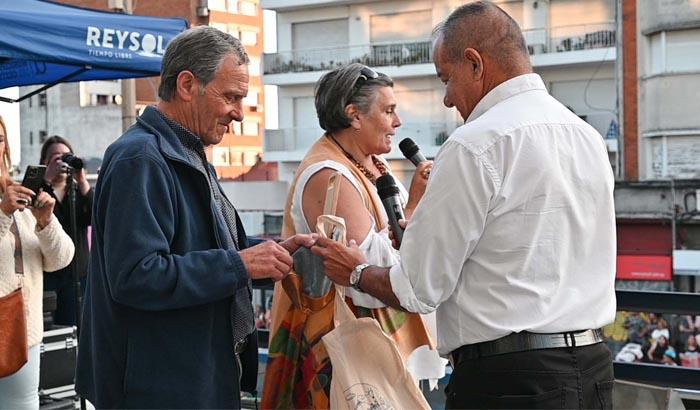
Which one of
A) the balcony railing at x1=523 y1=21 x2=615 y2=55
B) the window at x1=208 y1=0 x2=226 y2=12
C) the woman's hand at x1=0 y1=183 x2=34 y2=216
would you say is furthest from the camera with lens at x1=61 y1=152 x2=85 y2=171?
the window at x1=208 y1=0 x2=226 y2=12

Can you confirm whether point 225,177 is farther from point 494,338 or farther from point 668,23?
point 494,338

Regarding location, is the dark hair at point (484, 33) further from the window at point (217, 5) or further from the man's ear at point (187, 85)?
the window at point (217, 5)

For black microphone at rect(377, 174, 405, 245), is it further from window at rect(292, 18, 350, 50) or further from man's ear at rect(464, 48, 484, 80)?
window at rect(292, 18, 350, 50)

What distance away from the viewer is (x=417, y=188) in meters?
3.42

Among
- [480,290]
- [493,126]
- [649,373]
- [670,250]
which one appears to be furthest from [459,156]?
[670,250]

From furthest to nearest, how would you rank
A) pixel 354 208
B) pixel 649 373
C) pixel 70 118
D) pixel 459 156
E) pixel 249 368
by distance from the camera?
pixel 70 118, pixel 649 373, pixel 354 208, pixel 249 368, pixel 459 156

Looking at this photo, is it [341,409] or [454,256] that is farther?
[341,409]

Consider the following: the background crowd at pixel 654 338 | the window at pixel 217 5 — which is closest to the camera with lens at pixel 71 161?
the background crowd at pixel 654 338

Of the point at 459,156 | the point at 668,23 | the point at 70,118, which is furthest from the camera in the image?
the point at 70,118

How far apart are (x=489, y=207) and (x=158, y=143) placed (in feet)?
2.92

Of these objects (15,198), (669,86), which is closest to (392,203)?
(15,198)

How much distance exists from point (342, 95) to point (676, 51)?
71.9ft

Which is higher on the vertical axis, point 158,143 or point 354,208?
point 158,143

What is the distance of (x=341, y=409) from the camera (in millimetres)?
2852
